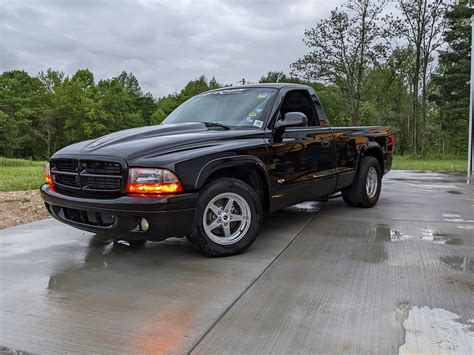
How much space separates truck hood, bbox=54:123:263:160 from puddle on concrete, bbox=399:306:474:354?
88.3 inches

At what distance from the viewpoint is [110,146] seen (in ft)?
13.3

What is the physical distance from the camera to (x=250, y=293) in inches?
132

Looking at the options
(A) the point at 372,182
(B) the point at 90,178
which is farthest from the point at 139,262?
(A) the point at 372,182

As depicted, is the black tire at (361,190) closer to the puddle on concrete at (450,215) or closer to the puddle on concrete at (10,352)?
the puddle on concrete at (450,215)

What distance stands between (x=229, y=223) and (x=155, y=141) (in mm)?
1023

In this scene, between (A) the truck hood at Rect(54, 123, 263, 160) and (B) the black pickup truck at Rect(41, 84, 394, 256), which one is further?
(A) the truck hood at Rect(54, 123, 263, 160)

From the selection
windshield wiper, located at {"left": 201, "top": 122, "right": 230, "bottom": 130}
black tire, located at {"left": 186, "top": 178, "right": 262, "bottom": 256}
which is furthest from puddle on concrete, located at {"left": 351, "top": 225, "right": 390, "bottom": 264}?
windshield wiper, located at {"left": 201, "top": 122, "right": 230, "bottom": 130}

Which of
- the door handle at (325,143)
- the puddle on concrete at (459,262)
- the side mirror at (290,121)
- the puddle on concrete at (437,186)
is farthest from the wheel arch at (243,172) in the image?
the puddle on concrete at (437,186)

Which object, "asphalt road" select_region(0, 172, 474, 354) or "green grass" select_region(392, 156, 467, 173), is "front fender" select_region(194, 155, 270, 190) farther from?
"green grass" select_region(392, 156, 467, 173)

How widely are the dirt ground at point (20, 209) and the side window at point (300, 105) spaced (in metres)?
3.72

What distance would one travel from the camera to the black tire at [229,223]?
13.0 ft

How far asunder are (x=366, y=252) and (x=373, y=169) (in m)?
2.81

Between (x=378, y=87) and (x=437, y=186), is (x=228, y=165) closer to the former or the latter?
(x=437, y=186)

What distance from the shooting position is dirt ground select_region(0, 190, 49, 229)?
6.08 metres
